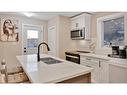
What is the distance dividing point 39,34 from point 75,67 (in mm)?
499

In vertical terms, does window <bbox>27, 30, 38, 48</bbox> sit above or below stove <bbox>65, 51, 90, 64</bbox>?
above

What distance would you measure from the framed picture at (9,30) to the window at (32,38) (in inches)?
4.4

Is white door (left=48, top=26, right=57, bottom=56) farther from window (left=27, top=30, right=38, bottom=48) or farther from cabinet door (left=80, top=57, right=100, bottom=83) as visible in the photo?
cabinet door (left=80, top=57, right=100, bottom=83)

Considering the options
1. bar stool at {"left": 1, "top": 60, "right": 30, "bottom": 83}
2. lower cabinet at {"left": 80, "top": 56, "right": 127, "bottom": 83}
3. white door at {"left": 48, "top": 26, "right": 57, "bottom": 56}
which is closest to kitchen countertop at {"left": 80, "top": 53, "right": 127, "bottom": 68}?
lower cabinet at {"left": 80, "top": 56, "right": 127, "bottom": 83}

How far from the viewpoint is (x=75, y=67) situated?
1.06m

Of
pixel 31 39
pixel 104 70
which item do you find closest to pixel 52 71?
pixel 31 39

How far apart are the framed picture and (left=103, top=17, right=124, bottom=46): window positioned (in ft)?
3.01

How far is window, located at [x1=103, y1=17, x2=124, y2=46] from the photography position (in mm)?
1101

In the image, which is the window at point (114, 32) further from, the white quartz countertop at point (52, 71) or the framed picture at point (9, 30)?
the framed picture at point (9, 30)

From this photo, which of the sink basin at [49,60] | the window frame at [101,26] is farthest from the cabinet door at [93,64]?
the sink basin at [49,60]
